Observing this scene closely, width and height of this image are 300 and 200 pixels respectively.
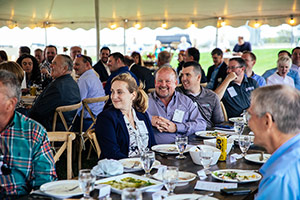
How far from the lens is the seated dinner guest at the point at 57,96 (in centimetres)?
473

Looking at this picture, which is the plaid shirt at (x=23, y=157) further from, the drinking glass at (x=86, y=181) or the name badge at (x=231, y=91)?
the name badge at (x=231, y=91)

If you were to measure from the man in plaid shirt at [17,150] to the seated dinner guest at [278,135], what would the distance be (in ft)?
3.91

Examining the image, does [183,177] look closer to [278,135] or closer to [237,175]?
[237,175]

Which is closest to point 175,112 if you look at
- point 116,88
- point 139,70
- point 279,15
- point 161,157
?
point 116,88

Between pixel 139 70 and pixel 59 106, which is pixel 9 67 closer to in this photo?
pixel 59 106

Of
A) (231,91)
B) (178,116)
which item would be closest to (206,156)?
(178,116)

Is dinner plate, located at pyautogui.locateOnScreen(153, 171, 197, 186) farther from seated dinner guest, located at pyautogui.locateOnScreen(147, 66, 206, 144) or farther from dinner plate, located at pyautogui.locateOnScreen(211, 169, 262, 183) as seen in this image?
seated dinner guest, located at pyautogui.locateOnScreen(147, 66, 206, 144)

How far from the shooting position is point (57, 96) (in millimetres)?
4758

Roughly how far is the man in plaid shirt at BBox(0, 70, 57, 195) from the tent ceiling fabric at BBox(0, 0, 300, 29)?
8847 millimetres

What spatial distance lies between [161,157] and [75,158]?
3.19 metres

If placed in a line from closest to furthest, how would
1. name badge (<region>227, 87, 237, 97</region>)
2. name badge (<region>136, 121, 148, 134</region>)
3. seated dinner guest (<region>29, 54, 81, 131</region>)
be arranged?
name badge (<region>136, 121, 148, 134</region>) → seated dinner guest (<region>29, 54, 81, 131</region>) → name badge (<region>227, 87, 237, 97</region>)

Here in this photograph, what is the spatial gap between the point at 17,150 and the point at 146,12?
10.9 metres

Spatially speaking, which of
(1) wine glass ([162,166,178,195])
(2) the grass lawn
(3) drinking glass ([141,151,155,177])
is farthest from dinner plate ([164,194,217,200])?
(2) the grass lawn

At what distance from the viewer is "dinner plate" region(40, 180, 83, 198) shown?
6.07ft
